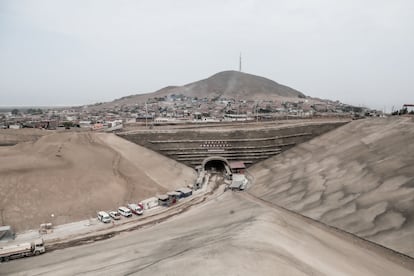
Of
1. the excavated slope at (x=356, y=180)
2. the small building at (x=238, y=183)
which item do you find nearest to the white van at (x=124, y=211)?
the small building at (x=238, y=183)

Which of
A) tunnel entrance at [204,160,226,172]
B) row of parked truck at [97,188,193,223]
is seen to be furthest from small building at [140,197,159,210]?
tunnel entrance at [204,160,226,172]

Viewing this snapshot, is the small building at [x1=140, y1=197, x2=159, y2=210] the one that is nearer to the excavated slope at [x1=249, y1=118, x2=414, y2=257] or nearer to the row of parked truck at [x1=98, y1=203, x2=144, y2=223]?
the row of parked truck at [x1=98, y1=203, x2=144, y2=223]

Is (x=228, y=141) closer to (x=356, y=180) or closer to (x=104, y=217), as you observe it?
(x=356, y=180)

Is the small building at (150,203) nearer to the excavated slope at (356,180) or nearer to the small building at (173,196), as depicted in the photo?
the small building at (173,196)

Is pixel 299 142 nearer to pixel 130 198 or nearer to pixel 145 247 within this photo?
pixel 130 198

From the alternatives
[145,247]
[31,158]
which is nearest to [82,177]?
[31,158]

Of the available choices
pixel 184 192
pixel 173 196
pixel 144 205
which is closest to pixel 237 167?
pixel 184 192
